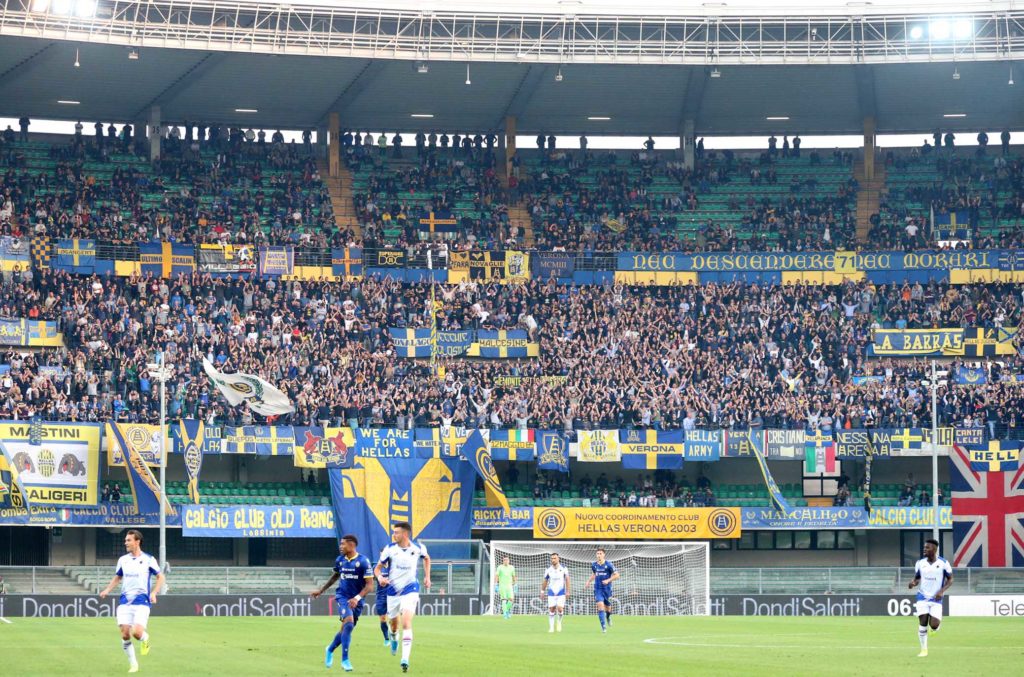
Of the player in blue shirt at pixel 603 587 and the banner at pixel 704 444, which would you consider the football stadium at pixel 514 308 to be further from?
the player in blue shirt at pixel 603 587

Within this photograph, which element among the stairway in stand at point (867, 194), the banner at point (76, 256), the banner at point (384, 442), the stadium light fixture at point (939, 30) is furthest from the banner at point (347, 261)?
the stadium light fixture at point (939, 30)

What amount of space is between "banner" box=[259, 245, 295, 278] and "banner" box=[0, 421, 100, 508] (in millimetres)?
12539

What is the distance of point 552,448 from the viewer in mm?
59375

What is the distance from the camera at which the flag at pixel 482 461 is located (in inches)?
2247

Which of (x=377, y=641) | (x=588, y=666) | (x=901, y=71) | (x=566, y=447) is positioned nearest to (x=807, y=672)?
(x=588, y=666)

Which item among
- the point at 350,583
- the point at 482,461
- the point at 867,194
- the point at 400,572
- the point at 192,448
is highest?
the point at 867,194

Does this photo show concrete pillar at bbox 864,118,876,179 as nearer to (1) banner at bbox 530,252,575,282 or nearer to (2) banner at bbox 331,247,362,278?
(1) banner at bbox 530,252,575,282

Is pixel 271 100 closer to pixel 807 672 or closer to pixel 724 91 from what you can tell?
pixel 724 91

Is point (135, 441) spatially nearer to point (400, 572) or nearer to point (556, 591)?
point (556, 591)

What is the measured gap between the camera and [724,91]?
71.4 metres

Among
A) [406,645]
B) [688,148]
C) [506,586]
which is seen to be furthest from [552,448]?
[406,645]

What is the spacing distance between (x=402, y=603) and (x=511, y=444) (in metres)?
34.4

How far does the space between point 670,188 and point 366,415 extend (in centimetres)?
2190

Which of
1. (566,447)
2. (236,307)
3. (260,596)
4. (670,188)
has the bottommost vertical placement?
(260,596)
